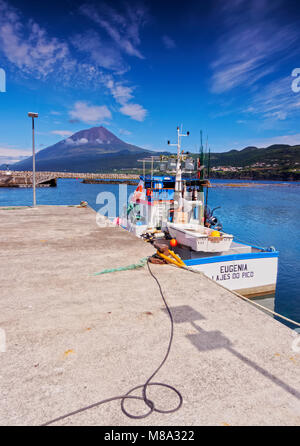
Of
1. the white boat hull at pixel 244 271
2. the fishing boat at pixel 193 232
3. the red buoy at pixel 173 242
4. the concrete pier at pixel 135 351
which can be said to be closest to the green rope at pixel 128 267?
the concrete pier at pixel 135 351

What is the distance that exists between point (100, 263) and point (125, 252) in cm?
138

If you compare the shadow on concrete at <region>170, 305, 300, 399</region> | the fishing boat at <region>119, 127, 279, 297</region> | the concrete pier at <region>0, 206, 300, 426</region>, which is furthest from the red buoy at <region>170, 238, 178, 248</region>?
the shadow on concrete at <region>170, 305, 300, 399</region>

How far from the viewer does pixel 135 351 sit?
11.6 feet

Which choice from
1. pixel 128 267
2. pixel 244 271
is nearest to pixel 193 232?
pixel 244 271

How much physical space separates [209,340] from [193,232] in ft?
26.0

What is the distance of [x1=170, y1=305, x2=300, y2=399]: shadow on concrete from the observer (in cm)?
306

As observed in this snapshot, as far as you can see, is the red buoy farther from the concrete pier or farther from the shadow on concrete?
the shadow on concrete

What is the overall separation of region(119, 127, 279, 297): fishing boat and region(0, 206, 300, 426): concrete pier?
4.67 m

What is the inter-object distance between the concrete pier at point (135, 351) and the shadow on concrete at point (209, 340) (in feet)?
0.05

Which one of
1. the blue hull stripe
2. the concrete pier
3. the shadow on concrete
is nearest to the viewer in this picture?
the concrete pier

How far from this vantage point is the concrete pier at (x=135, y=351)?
263cm

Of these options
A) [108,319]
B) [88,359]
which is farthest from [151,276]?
[88,359]

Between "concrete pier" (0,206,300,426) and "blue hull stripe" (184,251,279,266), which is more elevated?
"concrete pier" (0,206,300,426)
